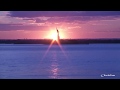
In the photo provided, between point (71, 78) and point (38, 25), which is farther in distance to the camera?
point (38, 25)

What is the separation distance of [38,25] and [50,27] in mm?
163

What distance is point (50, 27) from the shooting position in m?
3.54

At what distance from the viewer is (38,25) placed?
3.57 metres
